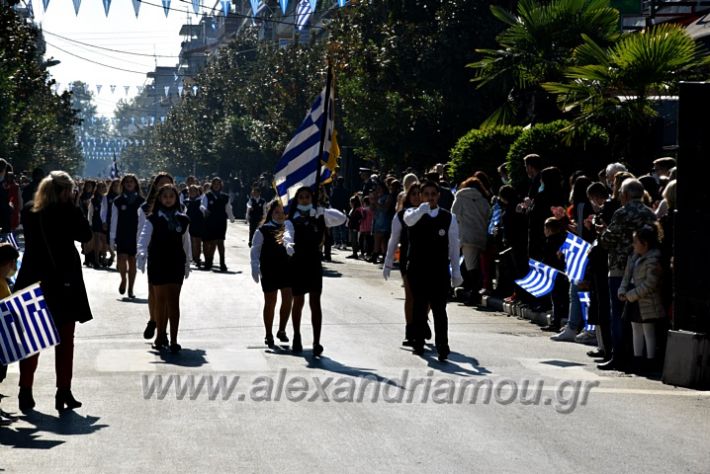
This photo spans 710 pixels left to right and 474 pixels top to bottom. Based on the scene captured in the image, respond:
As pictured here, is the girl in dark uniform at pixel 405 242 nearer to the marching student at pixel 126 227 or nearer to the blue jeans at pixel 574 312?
the blue jeans at pixel 574 312

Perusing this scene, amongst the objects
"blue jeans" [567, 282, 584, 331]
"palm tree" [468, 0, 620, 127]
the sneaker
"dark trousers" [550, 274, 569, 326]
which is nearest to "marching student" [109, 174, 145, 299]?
"palm tree" [468, 0, 620, 127]

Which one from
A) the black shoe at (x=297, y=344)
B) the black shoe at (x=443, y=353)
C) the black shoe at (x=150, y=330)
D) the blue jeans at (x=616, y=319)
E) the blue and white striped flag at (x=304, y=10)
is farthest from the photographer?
the blue and white striped flag at (x=304, y=10)

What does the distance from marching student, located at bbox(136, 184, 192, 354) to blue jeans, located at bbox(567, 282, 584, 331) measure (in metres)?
4.33

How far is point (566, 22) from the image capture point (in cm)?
2277

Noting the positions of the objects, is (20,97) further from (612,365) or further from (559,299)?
(612,365)

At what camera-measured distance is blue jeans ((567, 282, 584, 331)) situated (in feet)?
49.9

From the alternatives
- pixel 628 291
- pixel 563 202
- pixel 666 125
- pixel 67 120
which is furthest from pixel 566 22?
pixel 67 120

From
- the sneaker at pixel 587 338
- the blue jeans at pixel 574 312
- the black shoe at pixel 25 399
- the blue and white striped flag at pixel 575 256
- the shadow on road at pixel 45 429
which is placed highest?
A: the blue and white striped flag at pixel 575 256

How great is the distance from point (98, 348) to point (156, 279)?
0.92 meters

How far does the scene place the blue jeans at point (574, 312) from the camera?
15.2 m

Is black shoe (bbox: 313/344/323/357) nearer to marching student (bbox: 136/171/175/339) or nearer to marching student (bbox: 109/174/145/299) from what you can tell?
marching student (bbox: 136/171/175/339)

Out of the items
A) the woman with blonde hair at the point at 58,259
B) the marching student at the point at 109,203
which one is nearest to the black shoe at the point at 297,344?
the woman with blonde hair at the point at 58,259

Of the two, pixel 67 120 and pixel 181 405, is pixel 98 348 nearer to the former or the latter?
pixel 181 405

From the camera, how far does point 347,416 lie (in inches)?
384
